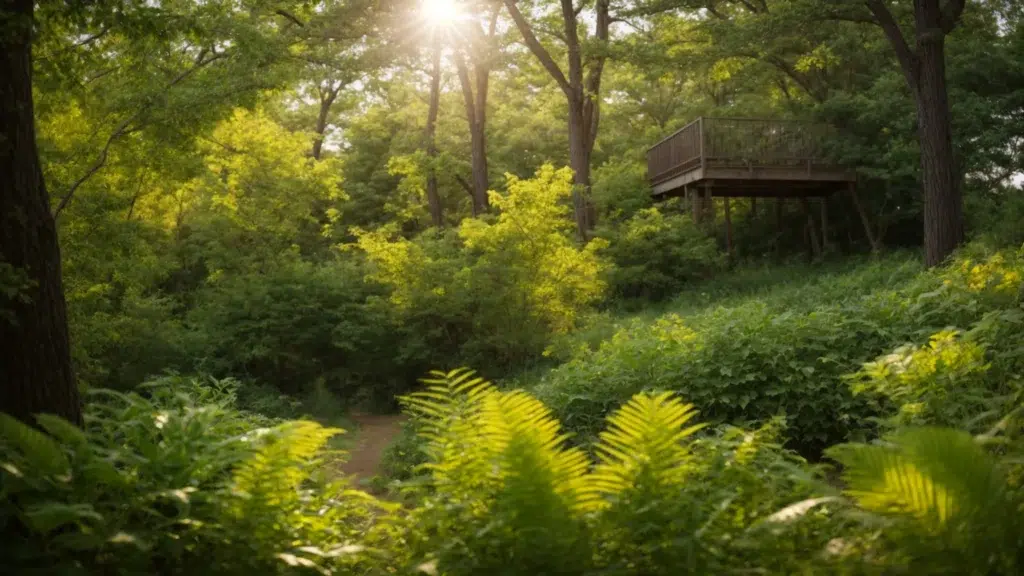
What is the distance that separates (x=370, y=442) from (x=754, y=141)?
1196cm

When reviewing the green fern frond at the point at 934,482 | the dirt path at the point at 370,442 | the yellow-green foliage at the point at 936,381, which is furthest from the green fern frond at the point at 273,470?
the dirt path at the point at 370,442

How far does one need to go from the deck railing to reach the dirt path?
31.7ft

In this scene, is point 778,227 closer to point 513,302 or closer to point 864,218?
point 864,218

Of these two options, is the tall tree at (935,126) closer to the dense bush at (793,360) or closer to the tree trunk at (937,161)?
the tree trunk at (937,161)

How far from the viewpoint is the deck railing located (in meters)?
18.6

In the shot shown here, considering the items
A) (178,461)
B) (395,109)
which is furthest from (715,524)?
(395,109)

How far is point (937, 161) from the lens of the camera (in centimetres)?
1280

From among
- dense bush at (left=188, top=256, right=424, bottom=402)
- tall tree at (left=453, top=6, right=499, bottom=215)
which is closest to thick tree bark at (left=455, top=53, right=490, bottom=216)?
tall tree at (left=453, top=6, right=499, bottom=215)

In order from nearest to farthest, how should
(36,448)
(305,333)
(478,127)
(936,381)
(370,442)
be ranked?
(36,448) → (936,381) → (370,442) → (305,333) → (478,127)

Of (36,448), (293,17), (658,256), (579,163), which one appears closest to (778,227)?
(658,256)

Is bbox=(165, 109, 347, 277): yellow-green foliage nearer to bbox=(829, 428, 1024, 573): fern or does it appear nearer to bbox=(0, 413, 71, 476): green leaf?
bbox=(0, 413, 71, 476): green leaf

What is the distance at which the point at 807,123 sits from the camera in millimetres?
18906

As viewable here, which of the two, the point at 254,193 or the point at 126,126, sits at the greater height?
the point at 126,126

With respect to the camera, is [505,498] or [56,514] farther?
[505,498]
